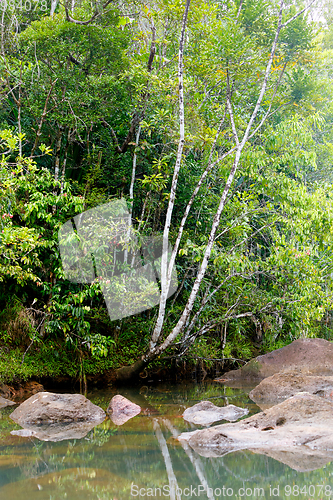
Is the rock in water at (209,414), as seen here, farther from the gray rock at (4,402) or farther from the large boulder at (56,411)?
the gray rock at (4,402)

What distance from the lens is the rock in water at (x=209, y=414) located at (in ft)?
14.4

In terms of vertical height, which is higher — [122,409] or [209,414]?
[209,414]

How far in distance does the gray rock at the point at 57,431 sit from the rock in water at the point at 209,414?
1076mm

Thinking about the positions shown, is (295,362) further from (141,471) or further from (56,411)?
(141,471)

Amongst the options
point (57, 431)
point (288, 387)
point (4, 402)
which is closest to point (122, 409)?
point (57, 431)

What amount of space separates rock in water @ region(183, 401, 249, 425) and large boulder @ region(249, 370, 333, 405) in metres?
1.07

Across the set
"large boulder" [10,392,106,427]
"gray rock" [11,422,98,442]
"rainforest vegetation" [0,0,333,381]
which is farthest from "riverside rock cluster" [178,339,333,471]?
"rainforest vegetation" [0,0,333,381]

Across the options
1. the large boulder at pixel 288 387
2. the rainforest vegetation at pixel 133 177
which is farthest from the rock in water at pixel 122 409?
the large boulder at pixel 288 387

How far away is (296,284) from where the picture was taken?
23.3ft

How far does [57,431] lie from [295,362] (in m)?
5.03

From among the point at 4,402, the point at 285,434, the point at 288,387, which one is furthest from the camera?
the point at 288,387

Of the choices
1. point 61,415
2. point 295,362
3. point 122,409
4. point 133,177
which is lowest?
point 295,362

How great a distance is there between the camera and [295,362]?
300 inches

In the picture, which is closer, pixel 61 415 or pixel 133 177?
pixel 61 415
